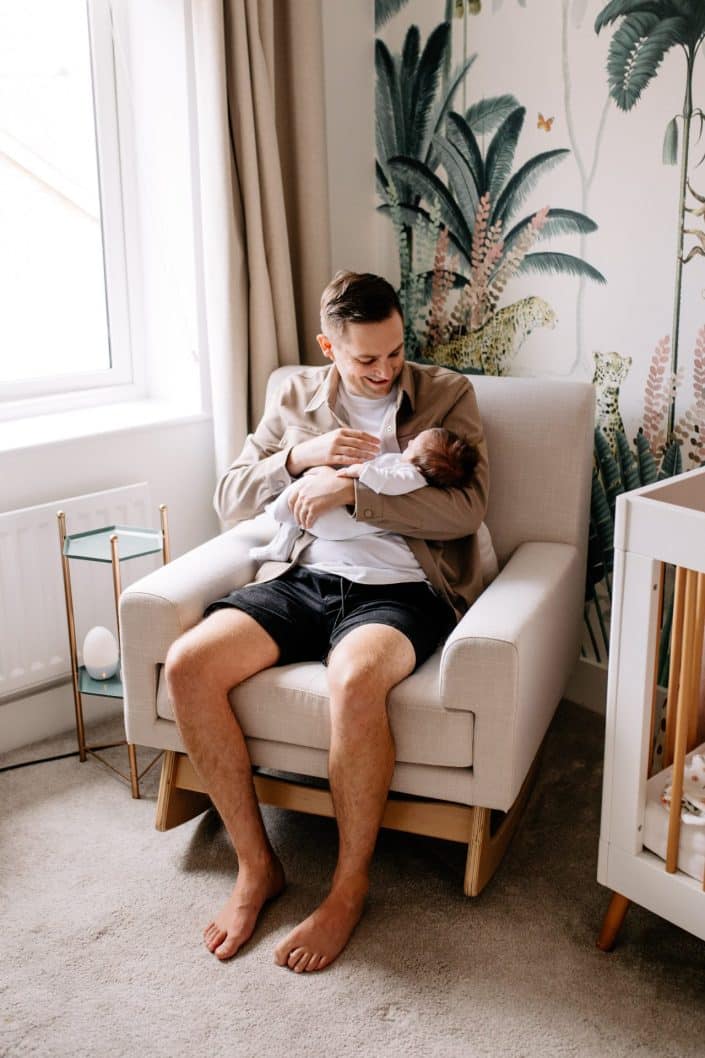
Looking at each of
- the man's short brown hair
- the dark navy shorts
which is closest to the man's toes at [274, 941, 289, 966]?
the dark navy shorts

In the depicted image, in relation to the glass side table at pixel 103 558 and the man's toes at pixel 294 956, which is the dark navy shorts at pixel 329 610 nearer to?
the glass side table at pixel 103 558

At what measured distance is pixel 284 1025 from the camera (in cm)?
165

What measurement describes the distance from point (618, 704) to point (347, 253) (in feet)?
5.79

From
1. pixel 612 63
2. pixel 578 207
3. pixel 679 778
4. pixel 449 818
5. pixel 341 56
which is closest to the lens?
pixel 679 778

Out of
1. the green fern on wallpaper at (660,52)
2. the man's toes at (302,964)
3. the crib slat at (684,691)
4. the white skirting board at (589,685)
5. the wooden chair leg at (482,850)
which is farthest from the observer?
the white skirting board at (589,685)

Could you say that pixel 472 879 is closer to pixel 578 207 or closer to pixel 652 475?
pixel 652 475

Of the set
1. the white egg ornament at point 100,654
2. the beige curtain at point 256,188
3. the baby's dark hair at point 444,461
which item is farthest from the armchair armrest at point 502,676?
the beige curtain at point 256,188

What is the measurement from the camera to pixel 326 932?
70.8 inches

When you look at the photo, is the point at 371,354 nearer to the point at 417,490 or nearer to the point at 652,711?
the point at 417,490

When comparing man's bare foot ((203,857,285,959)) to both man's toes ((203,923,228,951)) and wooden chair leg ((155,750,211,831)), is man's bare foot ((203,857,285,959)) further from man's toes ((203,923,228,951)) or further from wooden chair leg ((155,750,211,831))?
wooden chair leg ((155,750,211,831))

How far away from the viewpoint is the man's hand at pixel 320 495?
2.03m

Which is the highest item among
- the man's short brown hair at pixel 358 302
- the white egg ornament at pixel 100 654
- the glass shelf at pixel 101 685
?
the man's short brown hair at pixel 358 302

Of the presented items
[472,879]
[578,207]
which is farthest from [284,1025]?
[578,207]

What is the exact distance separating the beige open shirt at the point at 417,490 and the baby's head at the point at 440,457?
Answer: 1.1 inches
